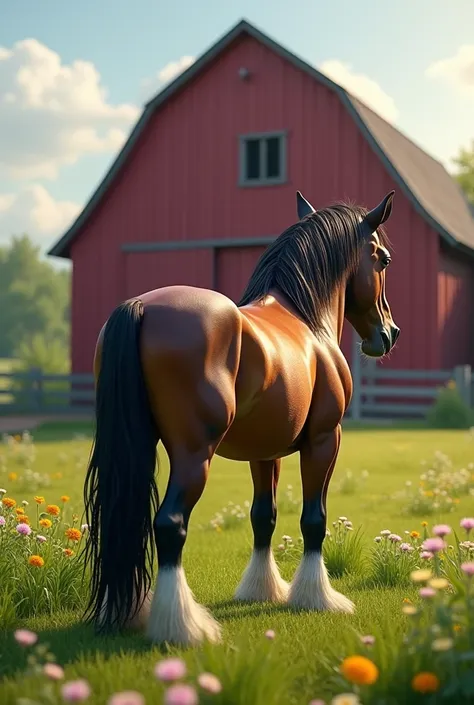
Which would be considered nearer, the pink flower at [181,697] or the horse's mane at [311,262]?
the pink flower at [181,697]

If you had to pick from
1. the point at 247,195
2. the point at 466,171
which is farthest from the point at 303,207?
the point at 466,171

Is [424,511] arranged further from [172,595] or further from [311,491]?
[172,595]

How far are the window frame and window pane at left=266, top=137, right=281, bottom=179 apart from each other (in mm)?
85

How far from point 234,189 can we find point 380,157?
12.3ft

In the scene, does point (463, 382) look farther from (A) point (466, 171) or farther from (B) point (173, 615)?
(A) point (466, 171)

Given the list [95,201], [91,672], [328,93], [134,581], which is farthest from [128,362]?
[95,201]

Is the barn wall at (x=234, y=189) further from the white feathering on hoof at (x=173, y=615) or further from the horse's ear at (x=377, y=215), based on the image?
the white feathering on hoof at (x=173, y=615)

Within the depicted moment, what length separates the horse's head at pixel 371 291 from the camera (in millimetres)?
4668

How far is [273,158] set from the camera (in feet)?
63.8

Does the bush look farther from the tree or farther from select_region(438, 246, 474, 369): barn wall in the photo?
the tree

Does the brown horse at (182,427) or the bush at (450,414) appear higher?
the brown horse at (182,427)

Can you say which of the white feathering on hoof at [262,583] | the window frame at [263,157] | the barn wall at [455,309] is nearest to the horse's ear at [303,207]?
the white feathering on hoof at [262,583]

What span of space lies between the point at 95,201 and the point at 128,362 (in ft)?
59.5

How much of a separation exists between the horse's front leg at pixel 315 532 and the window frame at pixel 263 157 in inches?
613
